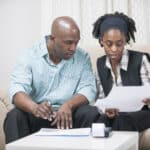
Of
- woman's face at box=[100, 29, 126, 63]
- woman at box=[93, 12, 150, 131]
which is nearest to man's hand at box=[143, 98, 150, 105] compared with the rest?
woman at box=[93, 12, 150, 131]

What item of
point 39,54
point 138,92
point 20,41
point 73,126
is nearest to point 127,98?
point 138,92

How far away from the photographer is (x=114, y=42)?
7.46ft

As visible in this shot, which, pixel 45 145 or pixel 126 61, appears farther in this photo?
pixel 126 61

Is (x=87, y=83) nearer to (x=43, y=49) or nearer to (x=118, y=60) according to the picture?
(x=118, y=60)

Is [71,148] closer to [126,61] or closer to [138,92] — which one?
[138,92]

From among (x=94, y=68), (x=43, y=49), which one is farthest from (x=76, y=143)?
(x=94, y=68)

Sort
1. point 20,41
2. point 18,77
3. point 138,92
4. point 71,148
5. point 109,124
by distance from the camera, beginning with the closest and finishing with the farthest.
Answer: point 71,148, point 138,92, point 109,124, point 18,77, point 20,41

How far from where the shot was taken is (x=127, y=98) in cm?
198

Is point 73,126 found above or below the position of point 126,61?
below

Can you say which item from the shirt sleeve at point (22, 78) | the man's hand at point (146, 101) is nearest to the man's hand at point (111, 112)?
the man's hand at point (146, 101)

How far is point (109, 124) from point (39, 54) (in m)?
0.63

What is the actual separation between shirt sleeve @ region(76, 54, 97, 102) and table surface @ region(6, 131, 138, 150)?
0.51 metres

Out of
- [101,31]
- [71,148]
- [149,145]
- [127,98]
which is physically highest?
[101,31]

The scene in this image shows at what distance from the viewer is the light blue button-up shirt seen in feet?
7.75
